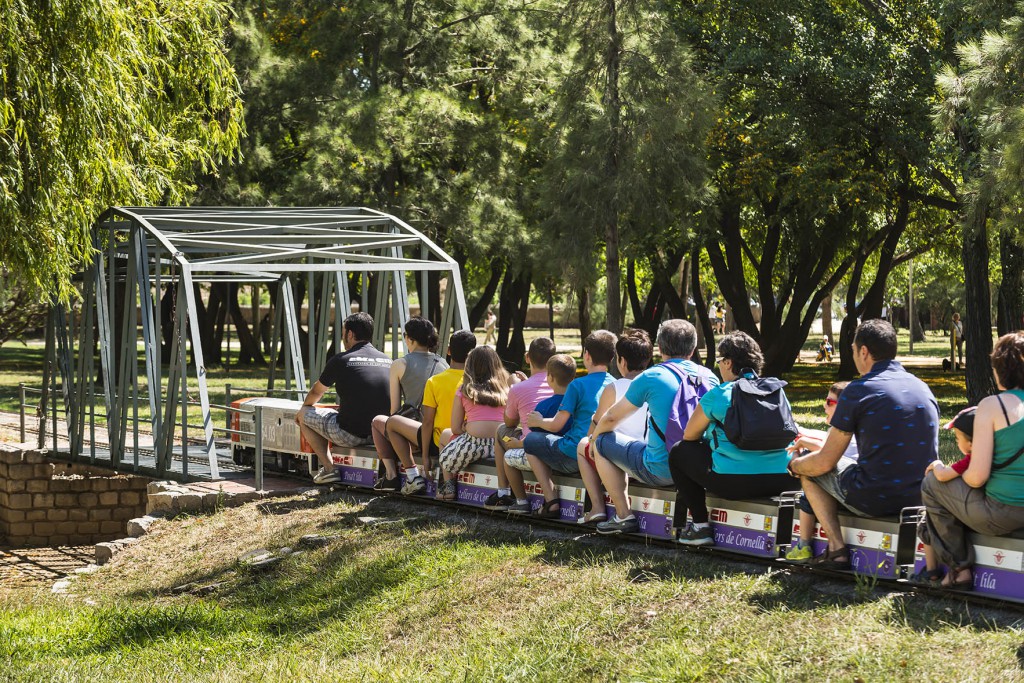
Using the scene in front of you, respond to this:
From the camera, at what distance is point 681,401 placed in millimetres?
8008

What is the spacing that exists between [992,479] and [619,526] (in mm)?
2672

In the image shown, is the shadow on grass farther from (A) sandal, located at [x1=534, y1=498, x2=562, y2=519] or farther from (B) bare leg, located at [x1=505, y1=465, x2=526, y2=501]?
(B) bare leg, located at [x1=505, y1=465, x2=526, y2=501]

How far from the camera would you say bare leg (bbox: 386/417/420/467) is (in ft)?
34.1

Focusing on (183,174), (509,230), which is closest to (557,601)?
(183,174)

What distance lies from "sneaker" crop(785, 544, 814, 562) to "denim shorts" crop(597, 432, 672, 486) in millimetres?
1165

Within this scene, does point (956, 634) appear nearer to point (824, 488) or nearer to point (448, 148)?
point (824, 488)

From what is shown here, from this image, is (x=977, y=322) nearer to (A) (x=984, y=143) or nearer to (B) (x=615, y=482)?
(A) (x=984, y=143)

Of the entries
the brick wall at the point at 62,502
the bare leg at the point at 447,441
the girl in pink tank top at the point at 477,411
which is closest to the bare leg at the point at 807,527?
the girl in pink tank top at the point at 477,411

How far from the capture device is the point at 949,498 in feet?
20.1

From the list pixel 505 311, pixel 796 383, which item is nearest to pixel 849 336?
pixel 796 383

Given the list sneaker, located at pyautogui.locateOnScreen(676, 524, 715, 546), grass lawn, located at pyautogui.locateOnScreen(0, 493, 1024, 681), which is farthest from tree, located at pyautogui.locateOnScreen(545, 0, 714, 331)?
sneaker, located at pyautogui.locateOnScreen(676, 524, 715, 546)

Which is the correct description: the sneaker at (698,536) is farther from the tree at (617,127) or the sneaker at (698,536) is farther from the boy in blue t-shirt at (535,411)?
the tree at (617,127)

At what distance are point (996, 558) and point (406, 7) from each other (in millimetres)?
20832

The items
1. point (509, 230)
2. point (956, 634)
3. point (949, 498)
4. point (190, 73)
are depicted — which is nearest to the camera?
point (956, 634)
